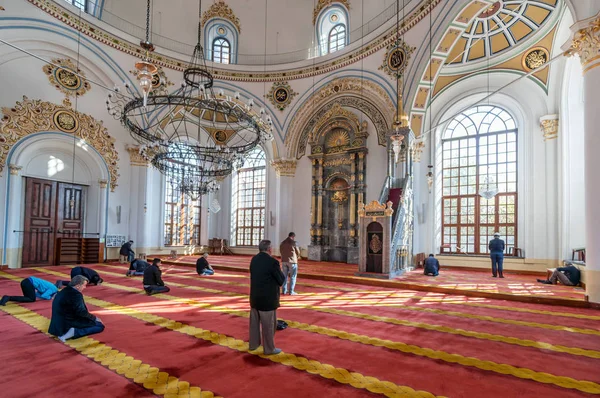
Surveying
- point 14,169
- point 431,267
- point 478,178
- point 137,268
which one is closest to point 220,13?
point 14,169

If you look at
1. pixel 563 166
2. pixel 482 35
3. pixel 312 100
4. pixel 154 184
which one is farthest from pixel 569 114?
pixel 154 184

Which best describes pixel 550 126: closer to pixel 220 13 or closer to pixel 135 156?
pixel 220 13

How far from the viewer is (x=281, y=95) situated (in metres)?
13.5

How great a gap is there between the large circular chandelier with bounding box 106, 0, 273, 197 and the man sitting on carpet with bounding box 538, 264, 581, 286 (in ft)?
21.6

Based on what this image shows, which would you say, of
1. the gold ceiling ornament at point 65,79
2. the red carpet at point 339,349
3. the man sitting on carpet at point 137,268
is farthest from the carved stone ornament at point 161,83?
the red carpet at point 339,349

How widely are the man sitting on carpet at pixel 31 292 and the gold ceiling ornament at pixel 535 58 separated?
1183 cm

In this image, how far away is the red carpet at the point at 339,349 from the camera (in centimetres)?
Result: 250

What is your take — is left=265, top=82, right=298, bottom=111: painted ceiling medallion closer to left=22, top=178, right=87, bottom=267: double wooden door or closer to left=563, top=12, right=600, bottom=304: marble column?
left=22, top=178, right=87, bottom=267: double wooden door

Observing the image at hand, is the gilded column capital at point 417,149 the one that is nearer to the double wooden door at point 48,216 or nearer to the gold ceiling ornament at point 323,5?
the gold ceiling ornament at point 323,5

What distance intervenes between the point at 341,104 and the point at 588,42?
773 centimetres

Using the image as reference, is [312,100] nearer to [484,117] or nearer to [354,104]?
[354,104]

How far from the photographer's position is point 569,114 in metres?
8.36

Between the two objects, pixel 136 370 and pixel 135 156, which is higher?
pixel 135 156

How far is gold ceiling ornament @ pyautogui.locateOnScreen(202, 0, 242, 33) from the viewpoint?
44.1ft
